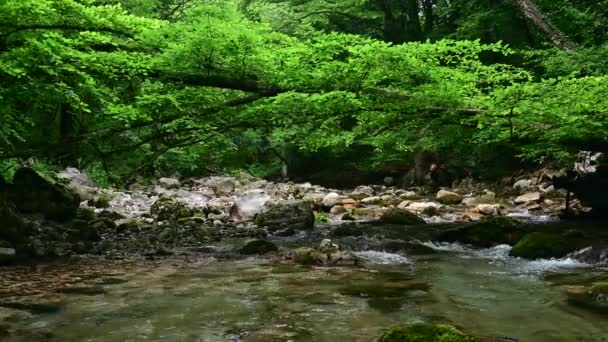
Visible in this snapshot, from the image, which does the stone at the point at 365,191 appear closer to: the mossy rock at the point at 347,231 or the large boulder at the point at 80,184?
the mossy rock at the point at 347,231

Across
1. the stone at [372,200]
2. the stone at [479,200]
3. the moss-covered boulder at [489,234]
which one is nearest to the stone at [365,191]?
the stone at [372,200]

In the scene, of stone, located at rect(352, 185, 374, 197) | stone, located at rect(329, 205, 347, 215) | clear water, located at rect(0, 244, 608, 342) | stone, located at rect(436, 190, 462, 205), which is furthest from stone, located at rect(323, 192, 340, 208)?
clear water, located at rect(0, 244, 608, 342)

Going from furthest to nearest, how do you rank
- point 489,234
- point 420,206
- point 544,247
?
1. point 420,206
2. point 489,234
3. point 544,247

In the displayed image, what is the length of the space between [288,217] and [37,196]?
5.58 meters

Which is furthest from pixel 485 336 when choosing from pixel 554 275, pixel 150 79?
pixel 150 79

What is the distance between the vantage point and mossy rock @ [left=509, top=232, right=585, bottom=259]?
934cm

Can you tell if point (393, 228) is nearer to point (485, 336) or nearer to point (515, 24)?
point (485, 336)

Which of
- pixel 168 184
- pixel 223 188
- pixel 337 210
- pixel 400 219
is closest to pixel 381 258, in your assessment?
pixel 400 219

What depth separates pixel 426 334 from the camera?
417cm

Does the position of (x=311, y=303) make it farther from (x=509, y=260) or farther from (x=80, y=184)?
(x=80, y=184)

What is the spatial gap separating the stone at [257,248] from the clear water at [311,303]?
3.15 ft

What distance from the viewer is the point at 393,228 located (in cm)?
1302

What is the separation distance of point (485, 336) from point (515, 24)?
1660cm

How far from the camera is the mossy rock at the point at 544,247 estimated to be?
9.34 metres
